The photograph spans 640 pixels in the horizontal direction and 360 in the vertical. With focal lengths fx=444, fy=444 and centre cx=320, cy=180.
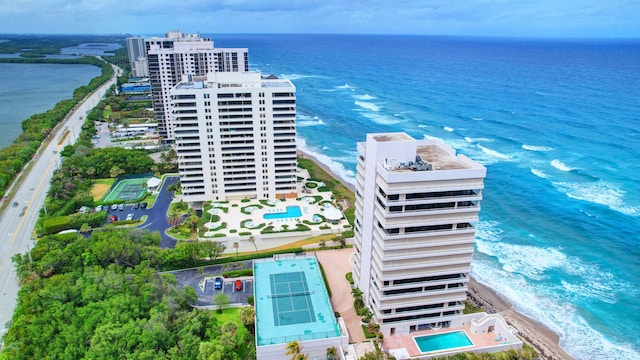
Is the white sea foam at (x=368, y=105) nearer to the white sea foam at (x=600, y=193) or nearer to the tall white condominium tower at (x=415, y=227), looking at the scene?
the white sea foam at (x=600, y=193)

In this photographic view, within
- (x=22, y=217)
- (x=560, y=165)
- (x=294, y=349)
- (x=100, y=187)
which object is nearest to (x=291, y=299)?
(x=294, y=349)

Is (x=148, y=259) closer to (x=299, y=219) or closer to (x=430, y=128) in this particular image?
(x=299, y=219)

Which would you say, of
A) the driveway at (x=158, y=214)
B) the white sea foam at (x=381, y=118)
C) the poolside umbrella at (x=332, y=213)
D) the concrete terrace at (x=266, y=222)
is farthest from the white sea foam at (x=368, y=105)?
the driveway at (x=158, y=214)

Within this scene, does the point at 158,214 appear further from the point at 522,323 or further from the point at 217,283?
the point at 522,323

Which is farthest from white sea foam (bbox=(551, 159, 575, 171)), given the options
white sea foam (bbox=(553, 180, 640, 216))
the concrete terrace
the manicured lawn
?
the manicured lawn

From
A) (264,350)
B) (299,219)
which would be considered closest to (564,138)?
(299,219)
